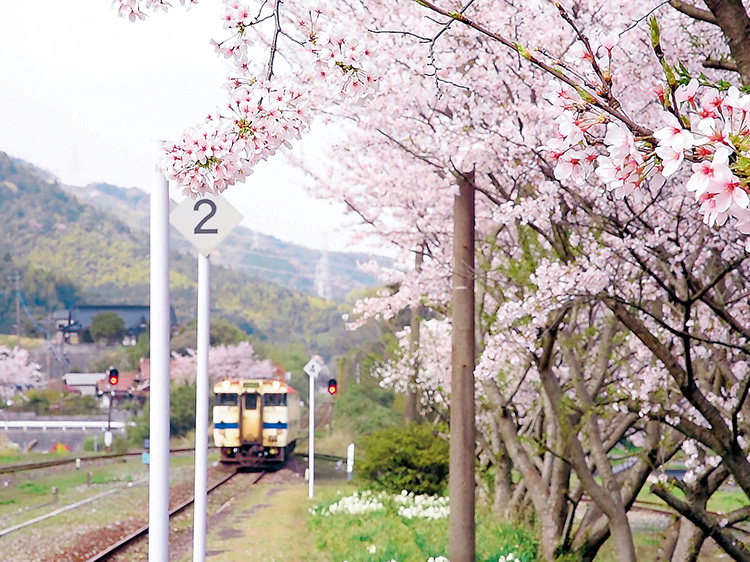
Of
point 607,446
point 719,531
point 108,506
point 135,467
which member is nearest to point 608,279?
point 719,531

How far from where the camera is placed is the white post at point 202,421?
634 cm

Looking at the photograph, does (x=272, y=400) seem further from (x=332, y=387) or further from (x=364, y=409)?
(x=364, y=409)

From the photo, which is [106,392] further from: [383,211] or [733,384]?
[733,384]

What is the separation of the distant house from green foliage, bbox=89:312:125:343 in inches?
10.6

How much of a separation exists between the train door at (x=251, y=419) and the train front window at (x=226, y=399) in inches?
12.2

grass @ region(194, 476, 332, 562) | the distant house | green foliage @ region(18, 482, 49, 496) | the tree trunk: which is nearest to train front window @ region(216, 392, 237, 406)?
green foliage @ region(18, 482, 49, 496)

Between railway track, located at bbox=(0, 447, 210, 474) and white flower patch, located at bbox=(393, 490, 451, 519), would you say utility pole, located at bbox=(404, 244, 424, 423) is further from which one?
railway track, located at bbox=(0, 447, 210, 474)

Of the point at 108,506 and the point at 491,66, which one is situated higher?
the point at 491,66

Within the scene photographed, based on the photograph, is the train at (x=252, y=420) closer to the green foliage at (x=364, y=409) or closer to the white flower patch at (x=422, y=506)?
the green foliage at (x=364, y=409)

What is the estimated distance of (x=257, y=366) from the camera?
208 ft

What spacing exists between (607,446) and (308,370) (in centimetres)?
1193

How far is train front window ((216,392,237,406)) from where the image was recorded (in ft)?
96.5

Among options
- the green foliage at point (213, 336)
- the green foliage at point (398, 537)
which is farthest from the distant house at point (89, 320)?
the green foliage at point (398, 537)

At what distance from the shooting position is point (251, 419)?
2897 centimetres
